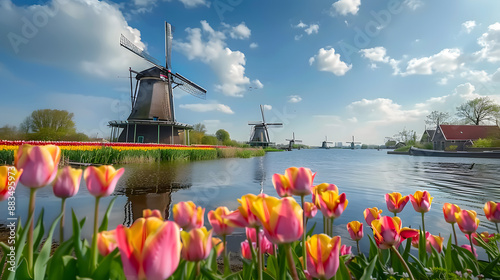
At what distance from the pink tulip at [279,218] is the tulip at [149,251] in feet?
0.86

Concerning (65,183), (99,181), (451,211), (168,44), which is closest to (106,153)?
(65,183)

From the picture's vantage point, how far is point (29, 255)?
0.78 meters

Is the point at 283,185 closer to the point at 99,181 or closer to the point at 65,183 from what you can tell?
the point at 99,181

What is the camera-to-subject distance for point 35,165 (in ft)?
2.47

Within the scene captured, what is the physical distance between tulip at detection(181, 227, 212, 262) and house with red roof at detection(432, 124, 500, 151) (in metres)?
42.0

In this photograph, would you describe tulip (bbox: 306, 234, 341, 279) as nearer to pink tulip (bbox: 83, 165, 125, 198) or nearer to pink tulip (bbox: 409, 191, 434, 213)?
pink tulip (bbox: 83, 165, 125, 198)

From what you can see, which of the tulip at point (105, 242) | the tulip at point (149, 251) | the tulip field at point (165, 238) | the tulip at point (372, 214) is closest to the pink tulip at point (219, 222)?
the tulip field at point (165, 238)

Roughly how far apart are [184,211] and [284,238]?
1.58 feet

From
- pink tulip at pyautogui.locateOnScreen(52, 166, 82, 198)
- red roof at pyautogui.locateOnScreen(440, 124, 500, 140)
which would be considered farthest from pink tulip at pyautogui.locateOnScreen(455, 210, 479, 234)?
red roof at pyautogui.locateOnScreen(440, 124, 500, 140)

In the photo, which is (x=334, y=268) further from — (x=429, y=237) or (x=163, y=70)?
(x=163, y=70)

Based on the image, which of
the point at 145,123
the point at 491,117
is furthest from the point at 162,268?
the point at 491,117

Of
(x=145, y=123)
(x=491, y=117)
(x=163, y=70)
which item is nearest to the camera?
(x=145, y=123)

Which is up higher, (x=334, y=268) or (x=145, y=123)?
(x=145, y=123)

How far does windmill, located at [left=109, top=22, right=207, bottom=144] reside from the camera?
65.2 feet
